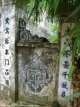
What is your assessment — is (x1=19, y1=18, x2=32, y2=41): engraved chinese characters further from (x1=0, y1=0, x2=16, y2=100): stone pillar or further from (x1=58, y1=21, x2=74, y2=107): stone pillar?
(x1=58, y1=21, x2=74, y2=107): stone pillar

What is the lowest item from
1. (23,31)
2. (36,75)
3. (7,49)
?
(36,75)

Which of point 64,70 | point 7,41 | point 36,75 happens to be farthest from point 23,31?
point 64,70

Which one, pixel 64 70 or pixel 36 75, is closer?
pixel 64 70

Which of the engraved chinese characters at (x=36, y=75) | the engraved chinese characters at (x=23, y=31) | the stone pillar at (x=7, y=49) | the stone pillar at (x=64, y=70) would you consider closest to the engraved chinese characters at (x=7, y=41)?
the stone pillar at (x=7, y=49)

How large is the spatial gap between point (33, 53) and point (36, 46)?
162 mm

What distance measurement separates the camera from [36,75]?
4.82 m

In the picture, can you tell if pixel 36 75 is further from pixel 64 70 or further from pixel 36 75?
pixel 64 70

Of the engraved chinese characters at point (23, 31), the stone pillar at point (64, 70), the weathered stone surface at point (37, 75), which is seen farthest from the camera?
the engraved chinese characters at point (23, 31)

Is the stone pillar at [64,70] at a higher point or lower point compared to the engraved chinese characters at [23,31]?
lower

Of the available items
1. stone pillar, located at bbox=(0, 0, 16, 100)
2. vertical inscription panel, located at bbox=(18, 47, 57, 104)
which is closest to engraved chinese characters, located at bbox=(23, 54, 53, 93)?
Result: vertical inscription panel, located at bbox=(18, 47, 57, 104)

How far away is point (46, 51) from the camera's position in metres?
4.64

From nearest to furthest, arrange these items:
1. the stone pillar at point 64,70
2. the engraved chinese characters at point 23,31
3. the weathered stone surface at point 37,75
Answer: the stone pillar at point 64,70 → the weathered stone surface at point 37,75 → the engraved chinese characters at point 23,31

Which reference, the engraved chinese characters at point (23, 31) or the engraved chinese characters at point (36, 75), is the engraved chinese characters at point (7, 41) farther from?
the engraved chinese characters at point (36, 75)

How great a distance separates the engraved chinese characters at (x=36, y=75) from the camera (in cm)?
473
